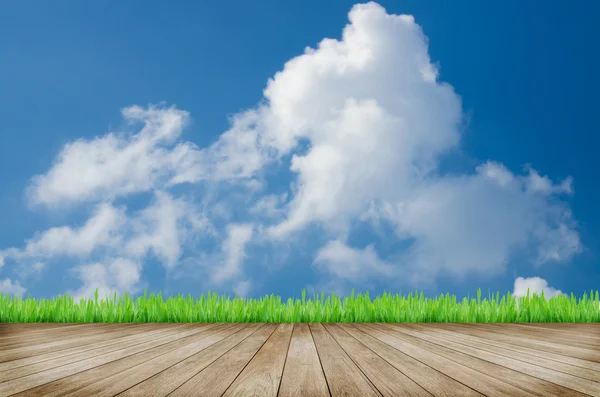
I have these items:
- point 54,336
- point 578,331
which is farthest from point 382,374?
point 578,331

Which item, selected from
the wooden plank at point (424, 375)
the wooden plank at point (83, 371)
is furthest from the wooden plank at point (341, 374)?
the wooden plank at point (83, 371)

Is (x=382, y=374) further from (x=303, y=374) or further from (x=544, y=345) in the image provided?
Answer: (x=544, y=345)

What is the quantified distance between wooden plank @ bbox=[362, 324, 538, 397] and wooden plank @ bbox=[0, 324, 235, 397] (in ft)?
4.62

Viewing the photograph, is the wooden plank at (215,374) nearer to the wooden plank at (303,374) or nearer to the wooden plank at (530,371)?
the wooden plank at (303,374)

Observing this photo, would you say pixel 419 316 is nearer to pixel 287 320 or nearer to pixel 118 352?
pixel 287 320

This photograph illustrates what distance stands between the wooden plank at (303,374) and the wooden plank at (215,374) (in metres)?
0.22

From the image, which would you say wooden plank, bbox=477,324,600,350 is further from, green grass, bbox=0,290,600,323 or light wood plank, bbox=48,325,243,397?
light wood plank, bbox=48,325,243,397

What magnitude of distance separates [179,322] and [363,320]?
193cm

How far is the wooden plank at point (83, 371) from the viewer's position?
1.98 meters

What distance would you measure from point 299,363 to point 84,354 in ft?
4.21

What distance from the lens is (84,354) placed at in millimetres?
2875

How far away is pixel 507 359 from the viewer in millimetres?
2723

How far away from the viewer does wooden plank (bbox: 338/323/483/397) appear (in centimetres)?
194

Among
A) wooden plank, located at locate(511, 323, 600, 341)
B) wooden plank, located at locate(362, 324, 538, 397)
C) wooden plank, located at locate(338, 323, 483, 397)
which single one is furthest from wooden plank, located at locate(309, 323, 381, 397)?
wooden plank, located at locate(511, 323, 600, 341)
